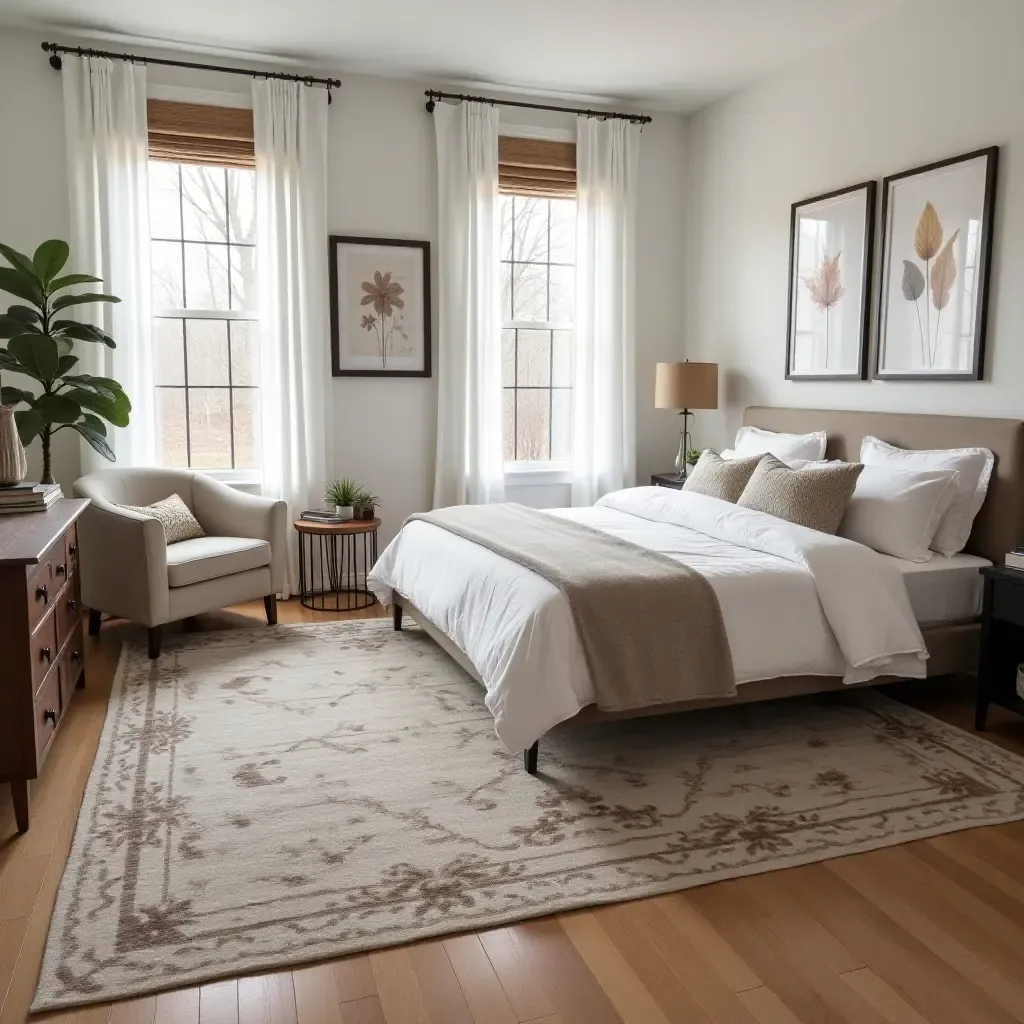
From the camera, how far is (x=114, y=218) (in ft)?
16.1

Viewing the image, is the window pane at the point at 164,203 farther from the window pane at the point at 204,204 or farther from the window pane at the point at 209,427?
the window pane at the point at 209,427

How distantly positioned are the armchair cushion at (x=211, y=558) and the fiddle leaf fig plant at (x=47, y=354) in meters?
0.65

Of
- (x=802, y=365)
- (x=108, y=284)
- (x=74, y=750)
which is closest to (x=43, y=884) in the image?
(x=74, y=750)

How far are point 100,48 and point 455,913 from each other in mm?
4718

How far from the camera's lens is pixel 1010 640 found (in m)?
3.44

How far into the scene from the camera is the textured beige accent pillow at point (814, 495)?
3.83 meters

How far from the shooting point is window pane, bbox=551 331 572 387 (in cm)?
604

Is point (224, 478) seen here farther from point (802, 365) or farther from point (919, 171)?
point (919, 171)

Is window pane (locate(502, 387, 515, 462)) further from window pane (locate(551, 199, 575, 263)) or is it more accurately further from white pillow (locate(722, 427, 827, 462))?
white pillow (locate(722, 427, 827, 462))

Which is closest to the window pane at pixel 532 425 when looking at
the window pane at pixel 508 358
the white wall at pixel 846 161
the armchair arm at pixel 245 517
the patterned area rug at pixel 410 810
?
the window pane at pixel 508 358

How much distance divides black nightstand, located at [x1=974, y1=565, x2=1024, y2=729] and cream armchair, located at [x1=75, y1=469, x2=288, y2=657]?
320 cm

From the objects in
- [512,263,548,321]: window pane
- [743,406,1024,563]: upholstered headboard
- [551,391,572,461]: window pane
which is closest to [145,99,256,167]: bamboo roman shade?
[512,263,548,321]: window pane

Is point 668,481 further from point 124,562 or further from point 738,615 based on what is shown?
point 124,562

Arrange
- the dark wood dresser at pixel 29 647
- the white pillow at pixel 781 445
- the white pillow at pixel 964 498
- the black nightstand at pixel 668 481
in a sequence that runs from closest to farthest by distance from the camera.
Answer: the dark wood dresser at pixel 29 647, the white pillow at pixel 964 498, the white pillow at pixel 781 445, the black nightstand at pixel 668 481
